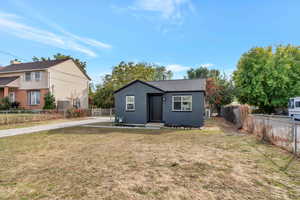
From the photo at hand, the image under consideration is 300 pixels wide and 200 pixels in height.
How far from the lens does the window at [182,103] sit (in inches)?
441

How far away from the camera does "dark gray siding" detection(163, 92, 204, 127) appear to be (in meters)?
10.9

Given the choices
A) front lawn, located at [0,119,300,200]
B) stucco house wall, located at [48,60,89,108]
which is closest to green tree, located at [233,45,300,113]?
front lawn, located at [0,119,300,200]

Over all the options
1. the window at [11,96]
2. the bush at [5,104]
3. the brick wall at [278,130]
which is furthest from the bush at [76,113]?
the brick wall at [278,130]

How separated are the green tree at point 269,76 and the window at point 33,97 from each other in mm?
28080

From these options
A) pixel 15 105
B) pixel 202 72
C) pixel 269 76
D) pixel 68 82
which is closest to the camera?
pixel 269 76

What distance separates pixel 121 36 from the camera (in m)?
17.0

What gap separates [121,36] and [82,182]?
16547 millimetres

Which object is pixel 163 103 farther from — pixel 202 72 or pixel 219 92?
pixel 202 72

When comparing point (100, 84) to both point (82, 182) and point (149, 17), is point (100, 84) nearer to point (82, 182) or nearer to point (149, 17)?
point (149, 17)

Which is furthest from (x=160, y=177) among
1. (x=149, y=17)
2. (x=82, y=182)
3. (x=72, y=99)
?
(x=72, y=99)

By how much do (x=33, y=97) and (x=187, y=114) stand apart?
21.2 meters

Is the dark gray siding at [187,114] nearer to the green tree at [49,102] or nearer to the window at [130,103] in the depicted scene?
the window at [130,103]

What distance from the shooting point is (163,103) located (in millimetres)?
11820

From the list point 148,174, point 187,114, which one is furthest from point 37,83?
point 148,174
